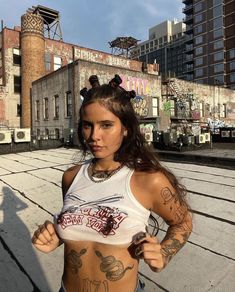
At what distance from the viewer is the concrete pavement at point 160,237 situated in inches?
120

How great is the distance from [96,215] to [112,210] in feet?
0.29

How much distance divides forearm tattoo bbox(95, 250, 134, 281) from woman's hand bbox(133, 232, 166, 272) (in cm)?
21

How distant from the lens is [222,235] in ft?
13.5

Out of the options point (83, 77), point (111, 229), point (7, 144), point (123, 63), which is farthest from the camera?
point (123, 63)

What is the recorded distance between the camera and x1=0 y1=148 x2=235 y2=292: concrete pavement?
Answer: 3.06 meters

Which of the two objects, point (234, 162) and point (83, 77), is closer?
point (234, 162)

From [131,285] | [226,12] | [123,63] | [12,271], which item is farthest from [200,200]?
[226,12]

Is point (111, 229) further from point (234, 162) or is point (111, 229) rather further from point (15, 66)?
point (15, 66)

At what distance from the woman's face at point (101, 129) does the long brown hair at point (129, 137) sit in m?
0.03

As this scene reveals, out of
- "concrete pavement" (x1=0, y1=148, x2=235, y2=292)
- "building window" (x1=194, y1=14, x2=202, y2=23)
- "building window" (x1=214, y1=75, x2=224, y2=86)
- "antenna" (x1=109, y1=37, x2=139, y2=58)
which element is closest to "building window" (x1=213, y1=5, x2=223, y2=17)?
"building window" (x1=194, y1=14, x2=202, y2=23)

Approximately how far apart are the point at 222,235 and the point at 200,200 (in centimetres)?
168

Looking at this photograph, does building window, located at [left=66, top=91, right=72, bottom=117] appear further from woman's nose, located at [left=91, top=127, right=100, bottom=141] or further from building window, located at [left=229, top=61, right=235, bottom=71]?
building window, located at [left=229, top=61, right=235, bottom=71]

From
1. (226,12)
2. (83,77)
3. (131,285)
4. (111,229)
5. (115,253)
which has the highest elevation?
(226,12)

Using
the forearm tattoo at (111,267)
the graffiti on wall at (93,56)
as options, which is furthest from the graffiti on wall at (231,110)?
the forearm tattoo at (111,267)
